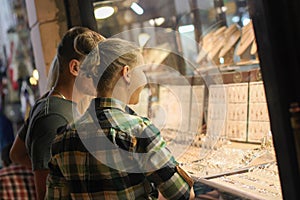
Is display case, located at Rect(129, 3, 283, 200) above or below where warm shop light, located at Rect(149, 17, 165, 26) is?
below

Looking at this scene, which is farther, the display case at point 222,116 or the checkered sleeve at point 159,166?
the display case at point 222,116

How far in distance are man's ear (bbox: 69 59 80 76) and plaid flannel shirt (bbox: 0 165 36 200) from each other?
0.87m

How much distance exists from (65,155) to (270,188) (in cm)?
70

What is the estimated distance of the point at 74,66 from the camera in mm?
1979

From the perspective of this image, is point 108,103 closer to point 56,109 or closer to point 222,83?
point 56,109

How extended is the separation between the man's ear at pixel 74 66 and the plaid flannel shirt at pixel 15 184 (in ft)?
2.84

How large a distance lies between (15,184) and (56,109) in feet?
2.61

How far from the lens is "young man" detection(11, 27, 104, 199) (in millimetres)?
1999

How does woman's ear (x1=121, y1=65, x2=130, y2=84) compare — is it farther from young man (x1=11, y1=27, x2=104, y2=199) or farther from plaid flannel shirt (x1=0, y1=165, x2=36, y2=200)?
plaid flannel shirt (x1=0, y1=165, x2=36, y2=200)

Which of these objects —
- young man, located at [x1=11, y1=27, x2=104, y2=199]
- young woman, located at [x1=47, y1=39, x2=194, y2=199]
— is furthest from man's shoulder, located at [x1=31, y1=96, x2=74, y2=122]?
young woman, located at [x1=47, y1=39, x2=194, y2=199]

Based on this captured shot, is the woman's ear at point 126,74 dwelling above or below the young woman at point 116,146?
above

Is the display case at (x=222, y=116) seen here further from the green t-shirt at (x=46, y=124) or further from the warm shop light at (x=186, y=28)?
the green t-shirt at (x=46, y=124)

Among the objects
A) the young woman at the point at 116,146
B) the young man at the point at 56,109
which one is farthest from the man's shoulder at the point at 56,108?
the young woman at the point at 116,146

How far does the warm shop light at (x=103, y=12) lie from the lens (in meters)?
2.58
